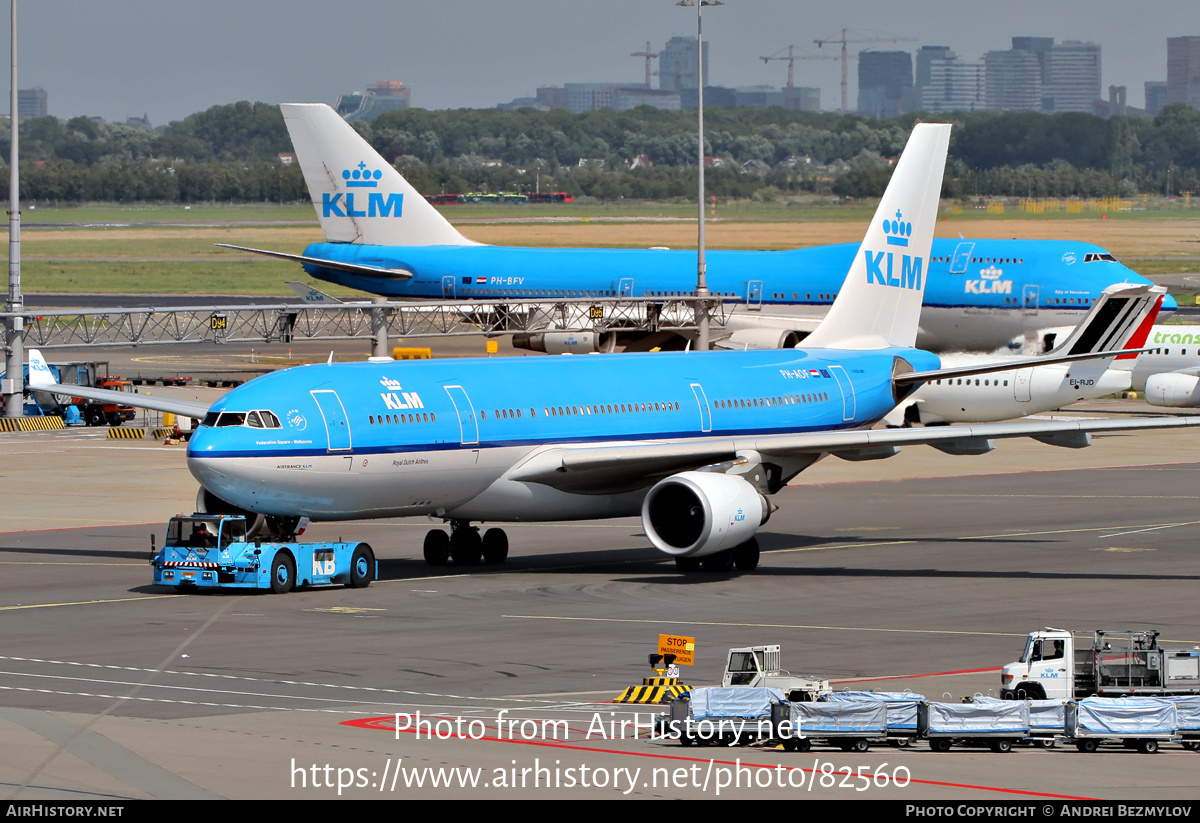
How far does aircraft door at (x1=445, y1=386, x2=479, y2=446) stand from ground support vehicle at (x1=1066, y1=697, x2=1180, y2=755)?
18830 millimetres

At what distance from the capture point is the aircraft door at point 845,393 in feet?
153

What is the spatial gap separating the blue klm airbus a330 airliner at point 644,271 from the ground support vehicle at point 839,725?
57.5m

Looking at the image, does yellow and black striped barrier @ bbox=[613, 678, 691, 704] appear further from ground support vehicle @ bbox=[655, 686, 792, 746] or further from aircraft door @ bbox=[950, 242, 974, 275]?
aircraft door @ bbox=[950, 242, 974, 275]

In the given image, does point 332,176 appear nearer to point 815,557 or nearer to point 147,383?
point 147,383

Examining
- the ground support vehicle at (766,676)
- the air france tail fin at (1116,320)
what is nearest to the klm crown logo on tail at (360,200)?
the air france tail fin at (1116,320)

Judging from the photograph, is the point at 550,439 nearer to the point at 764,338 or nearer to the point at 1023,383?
the point at 1023,383

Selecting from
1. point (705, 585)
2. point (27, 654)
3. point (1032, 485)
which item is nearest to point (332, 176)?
point (1032, 485)

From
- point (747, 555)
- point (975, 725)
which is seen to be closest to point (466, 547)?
point (747, 555)

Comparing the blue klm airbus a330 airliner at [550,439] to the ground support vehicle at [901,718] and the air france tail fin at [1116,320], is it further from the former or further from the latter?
the air france tail fin at [1116,320]

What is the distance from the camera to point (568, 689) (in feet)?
85.8

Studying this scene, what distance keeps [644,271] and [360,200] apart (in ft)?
47.2

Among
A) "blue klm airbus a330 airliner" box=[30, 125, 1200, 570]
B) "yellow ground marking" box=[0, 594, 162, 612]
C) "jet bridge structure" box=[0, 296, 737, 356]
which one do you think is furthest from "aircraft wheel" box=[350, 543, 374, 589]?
"jet bridge structure" box=[0, 296, 737, 356]

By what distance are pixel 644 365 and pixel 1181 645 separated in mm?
16805

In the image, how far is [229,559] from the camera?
119 feet
